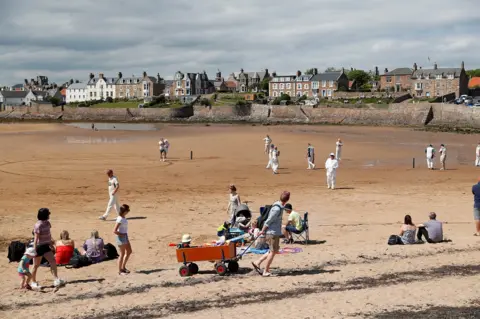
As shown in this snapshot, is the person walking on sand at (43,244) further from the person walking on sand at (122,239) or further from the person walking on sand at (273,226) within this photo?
the person walking on sand at (273,226)

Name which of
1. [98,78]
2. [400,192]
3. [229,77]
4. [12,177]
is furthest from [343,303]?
[229,77]

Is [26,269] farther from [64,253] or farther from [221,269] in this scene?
[221,269]

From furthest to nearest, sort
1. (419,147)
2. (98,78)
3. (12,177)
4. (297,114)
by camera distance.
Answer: (98,78), (297,114), (419,147), (12,177)

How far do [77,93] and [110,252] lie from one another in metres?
138

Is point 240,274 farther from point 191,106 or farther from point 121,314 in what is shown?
point 191,106

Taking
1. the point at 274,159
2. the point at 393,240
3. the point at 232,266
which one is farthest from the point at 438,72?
the point at 232,266

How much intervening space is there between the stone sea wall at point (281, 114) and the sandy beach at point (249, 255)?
128 ft

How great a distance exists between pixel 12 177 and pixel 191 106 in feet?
233

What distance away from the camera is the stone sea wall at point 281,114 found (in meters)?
66.5

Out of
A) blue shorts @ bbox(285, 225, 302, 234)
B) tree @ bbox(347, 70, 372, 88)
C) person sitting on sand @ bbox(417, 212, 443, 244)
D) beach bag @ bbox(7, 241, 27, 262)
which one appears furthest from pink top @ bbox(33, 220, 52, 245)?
tree @ bbox(347, 70, 372, 88)

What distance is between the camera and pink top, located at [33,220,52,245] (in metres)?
9.27

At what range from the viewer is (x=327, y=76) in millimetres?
109625

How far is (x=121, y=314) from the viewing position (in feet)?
27.0

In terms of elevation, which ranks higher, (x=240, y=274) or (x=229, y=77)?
(x=229, y=77)
